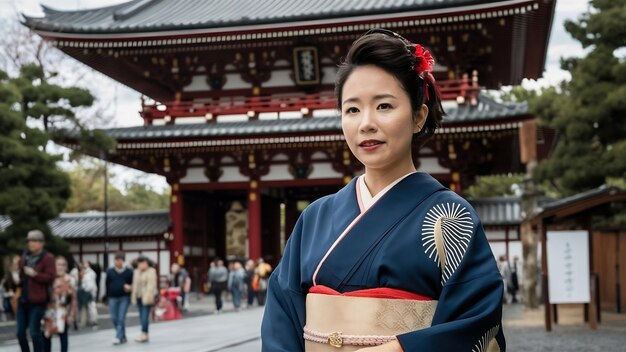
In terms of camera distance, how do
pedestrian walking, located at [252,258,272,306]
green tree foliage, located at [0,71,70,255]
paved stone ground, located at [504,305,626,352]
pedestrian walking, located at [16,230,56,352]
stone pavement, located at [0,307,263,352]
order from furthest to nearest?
pedestrian walking, located at [252,258,272,306], green tree foliage, located at [0,71,70,255], stone pavement, located at [0,307,263,352], paved stone ground, located at [504,305,626,352], pedestrian walking, located at [16,230,56,352]

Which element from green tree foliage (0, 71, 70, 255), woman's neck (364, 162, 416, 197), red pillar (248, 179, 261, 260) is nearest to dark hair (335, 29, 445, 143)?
woman's neck (364, 162, 416, 197)

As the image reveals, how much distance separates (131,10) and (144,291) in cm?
1331

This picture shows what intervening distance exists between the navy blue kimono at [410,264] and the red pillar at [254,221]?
19.5m

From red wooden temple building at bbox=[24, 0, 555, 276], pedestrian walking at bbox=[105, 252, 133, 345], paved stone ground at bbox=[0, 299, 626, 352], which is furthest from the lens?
red wooden temple building at bbox=[24, 0, 555, 276]

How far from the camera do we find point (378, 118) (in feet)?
9.76

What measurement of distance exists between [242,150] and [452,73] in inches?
227

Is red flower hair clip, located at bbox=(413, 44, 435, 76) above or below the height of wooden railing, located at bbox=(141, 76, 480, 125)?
below

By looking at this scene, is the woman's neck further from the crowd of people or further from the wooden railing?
the wooden railing

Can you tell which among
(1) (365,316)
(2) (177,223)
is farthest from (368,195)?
(2) (177,223)

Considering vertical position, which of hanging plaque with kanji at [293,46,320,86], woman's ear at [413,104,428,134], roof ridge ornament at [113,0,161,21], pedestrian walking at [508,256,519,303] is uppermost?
roof ridge ornament at [113,0,161,21]

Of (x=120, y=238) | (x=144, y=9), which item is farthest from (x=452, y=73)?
(x=120, y=238)

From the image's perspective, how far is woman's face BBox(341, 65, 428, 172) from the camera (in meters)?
2.98

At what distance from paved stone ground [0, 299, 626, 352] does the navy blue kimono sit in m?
8.30

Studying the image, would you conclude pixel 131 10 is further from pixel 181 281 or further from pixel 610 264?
pixel 610 264
